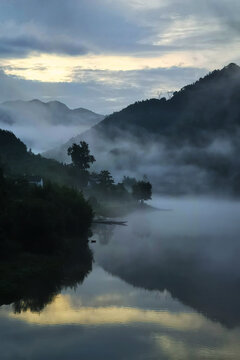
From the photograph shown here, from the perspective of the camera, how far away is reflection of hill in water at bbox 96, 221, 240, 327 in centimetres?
5500

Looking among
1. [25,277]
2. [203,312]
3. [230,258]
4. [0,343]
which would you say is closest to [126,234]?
[230,258]

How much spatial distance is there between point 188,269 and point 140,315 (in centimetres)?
2414

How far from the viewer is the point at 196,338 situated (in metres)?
44.1

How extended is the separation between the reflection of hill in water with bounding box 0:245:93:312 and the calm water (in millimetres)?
1327

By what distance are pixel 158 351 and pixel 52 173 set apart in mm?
142079

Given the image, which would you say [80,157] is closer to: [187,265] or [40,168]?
[40,168]

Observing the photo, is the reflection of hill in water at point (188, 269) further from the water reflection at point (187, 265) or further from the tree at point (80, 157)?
the tree at point (80, 157)

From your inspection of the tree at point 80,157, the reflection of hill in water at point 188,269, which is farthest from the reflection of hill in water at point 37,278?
the tree at point 80,157

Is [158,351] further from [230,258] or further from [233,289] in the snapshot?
[230,258]

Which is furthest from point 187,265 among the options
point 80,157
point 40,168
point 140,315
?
point 80,157

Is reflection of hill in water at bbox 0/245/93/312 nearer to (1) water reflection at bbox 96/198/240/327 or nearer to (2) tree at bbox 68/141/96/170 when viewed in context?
(1) water reflection at bbox 96/198/240/327

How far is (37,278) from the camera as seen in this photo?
204 feet

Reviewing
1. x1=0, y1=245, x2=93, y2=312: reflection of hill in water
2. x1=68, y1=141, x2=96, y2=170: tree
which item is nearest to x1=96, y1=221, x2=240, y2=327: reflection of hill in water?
x1=0, y1=245, x2=93, y2=312: reflection of hill in water

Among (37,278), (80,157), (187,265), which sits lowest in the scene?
(187,265)
